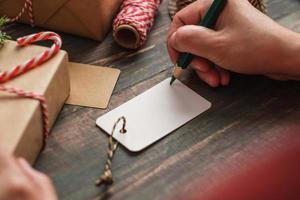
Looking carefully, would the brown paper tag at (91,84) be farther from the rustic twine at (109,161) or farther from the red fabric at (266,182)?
the red fabric at (266,182)

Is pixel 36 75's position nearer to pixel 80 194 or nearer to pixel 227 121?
pixel 80 194

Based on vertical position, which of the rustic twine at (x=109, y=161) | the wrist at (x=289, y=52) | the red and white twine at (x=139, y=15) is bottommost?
the rustic twine at (x=109, y=161)

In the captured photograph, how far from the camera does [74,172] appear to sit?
625 mm

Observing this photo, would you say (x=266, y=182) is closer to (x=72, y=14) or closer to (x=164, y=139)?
(x=164, y=139)

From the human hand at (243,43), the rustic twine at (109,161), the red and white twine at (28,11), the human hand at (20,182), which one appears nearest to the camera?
the human hand at (20,182)

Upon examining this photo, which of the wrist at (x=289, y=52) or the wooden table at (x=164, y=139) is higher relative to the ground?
the wrist at (x=289, y=52)

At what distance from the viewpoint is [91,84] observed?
74 cm

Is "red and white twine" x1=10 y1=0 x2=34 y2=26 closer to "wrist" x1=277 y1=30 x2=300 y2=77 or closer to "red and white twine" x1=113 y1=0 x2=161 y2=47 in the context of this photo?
"red and white twine" x1=113 y1=0 x2=161 y2=47

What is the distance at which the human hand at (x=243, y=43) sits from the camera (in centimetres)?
71

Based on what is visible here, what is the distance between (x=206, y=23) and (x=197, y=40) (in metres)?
0.04

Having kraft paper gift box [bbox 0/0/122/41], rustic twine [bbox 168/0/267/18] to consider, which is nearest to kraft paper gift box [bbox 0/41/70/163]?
kraft paper gift box [bbox 0/0/122/41]

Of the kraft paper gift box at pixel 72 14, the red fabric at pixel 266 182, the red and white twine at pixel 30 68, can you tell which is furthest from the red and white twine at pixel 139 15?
the red fabric at pixel 266 182

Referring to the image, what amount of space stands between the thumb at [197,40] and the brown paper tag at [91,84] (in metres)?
0.12

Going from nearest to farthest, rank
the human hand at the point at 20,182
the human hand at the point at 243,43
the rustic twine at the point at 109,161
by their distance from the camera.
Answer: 1. the human hand at the point at 20,182
2. the rustic twine at the point at 109,161
3. the human hand at the point at 243,43
